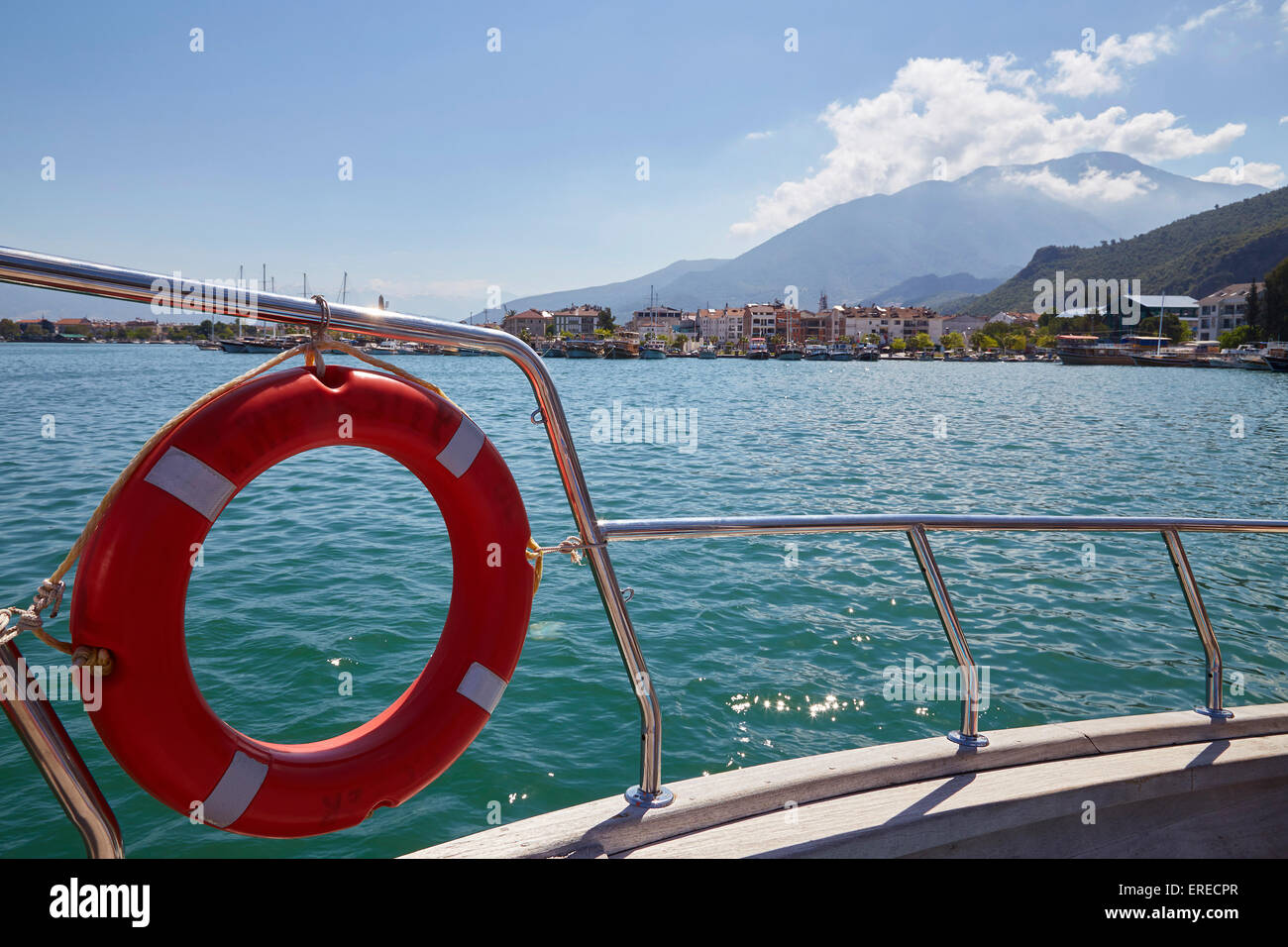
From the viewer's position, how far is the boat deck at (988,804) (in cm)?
158

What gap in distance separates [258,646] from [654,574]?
348 centimetres

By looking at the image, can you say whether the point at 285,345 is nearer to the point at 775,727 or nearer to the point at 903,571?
the point at 775,727

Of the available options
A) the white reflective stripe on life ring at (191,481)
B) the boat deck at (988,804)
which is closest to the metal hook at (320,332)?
the white reflective stripe on life ring at (191,481)

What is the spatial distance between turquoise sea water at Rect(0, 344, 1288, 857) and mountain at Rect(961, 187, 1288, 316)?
394ft

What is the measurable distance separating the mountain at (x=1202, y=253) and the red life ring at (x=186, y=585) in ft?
426

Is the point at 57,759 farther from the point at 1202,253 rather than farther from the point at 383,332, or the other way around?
the point at 1202,253

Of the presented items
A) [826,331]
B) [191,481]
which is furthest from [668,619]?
[826,331]

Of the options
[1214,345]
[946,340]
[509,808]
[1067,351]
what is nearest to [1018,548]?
[509,808]

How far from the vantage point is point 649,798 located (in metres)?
1.68

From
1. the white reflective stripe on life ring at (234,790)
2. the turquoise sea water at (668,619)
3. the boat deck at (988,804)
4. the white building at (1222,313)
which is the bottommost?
the turquoise sea water at (668,619)

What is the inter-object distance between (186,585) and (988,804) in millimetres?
1622

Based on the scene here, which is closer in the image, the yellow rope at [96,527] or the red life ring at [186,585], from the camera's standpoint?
the yellow rope at [96,527]

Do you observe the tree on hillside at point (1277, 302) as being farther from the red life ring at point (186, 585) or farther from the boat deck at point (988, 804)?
the red life ring at point (186, 585)

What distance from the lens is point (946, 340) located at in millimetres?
125812
